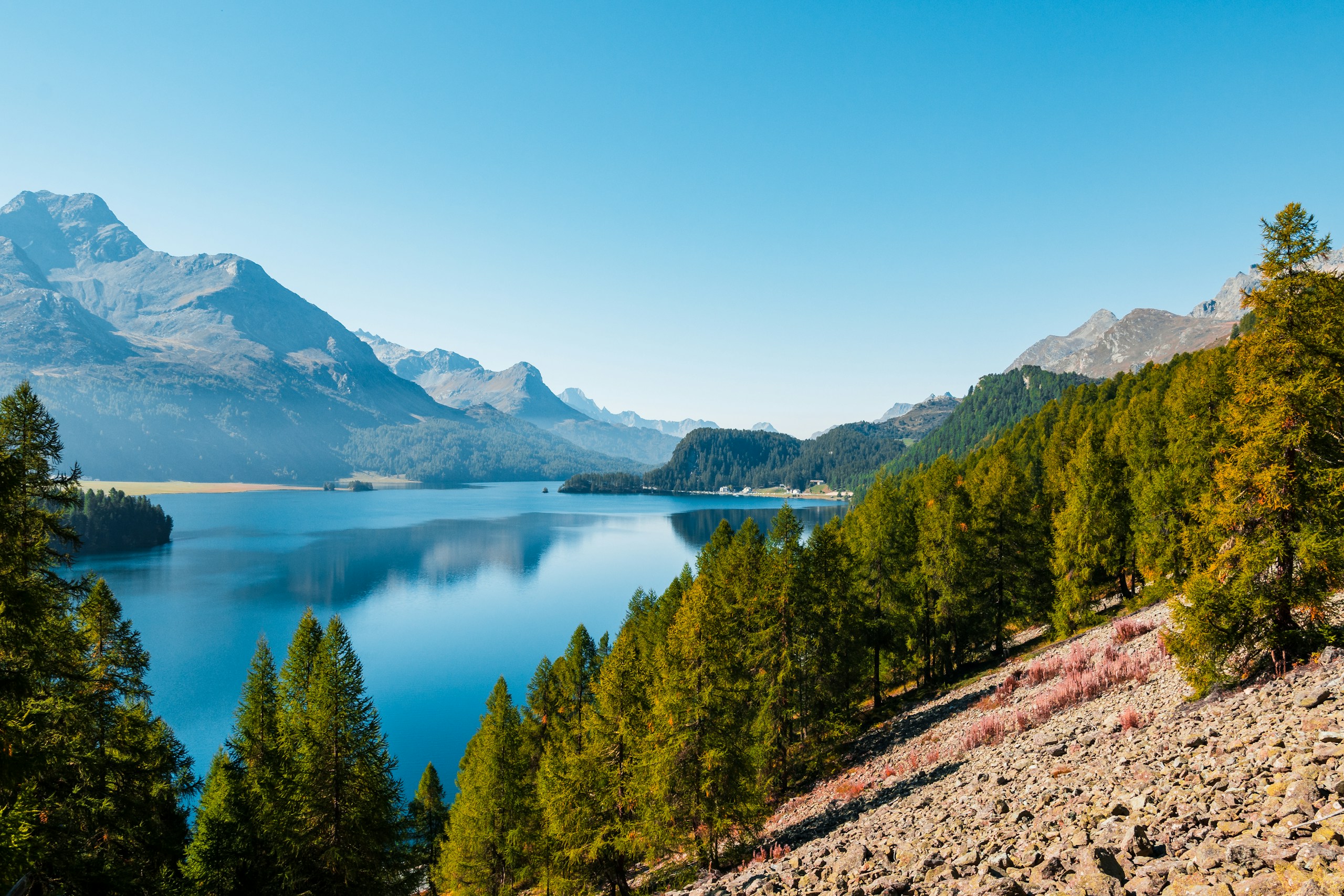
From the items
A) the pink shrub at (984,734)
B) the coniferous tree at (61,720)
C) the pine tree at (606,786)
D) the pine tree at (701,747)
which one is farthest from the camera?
the pine tree at (606,786)

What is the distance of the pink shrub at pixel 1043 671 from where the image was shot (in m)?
25.8

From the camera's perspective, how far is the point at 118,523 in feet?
449

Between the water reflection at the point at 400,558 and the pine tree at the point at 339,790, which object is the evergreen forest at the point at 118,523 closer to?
the water reflection at the point at 400,558

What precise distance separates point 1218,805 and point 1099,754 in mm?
6340

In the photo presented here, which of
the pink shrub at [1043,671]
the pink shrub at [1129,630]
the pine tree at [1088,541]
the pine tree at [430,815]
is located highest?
the pine tree at [1088,541]

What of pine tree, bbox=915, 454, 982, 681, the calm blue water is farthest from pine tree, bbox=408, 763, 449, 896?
pine tree, bbox=915, 454, 982, 681

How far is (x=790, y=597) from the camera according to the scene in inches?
1134

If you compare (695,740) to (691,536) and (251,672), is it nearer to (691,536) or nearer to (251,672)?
(251,672)

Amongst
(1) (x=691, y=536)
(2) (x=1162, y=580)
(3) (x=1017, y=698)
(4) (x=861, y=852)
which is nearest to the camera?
(4) (x=861, y=852)

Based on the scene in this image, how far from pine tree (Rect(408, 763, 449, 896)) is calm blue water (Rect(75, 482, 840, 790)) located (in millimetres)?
5262

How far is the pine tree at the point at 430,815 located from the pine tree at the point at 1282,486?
127 ft

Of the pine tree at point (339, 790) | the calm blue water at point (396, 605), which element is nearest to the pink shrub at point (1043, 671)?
the pine tree at point (339, 790)

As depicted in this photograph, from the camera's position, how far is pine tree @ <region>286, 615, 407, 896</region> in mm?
21266

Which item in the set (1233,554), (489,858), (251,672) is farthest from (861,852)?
(251,672)
